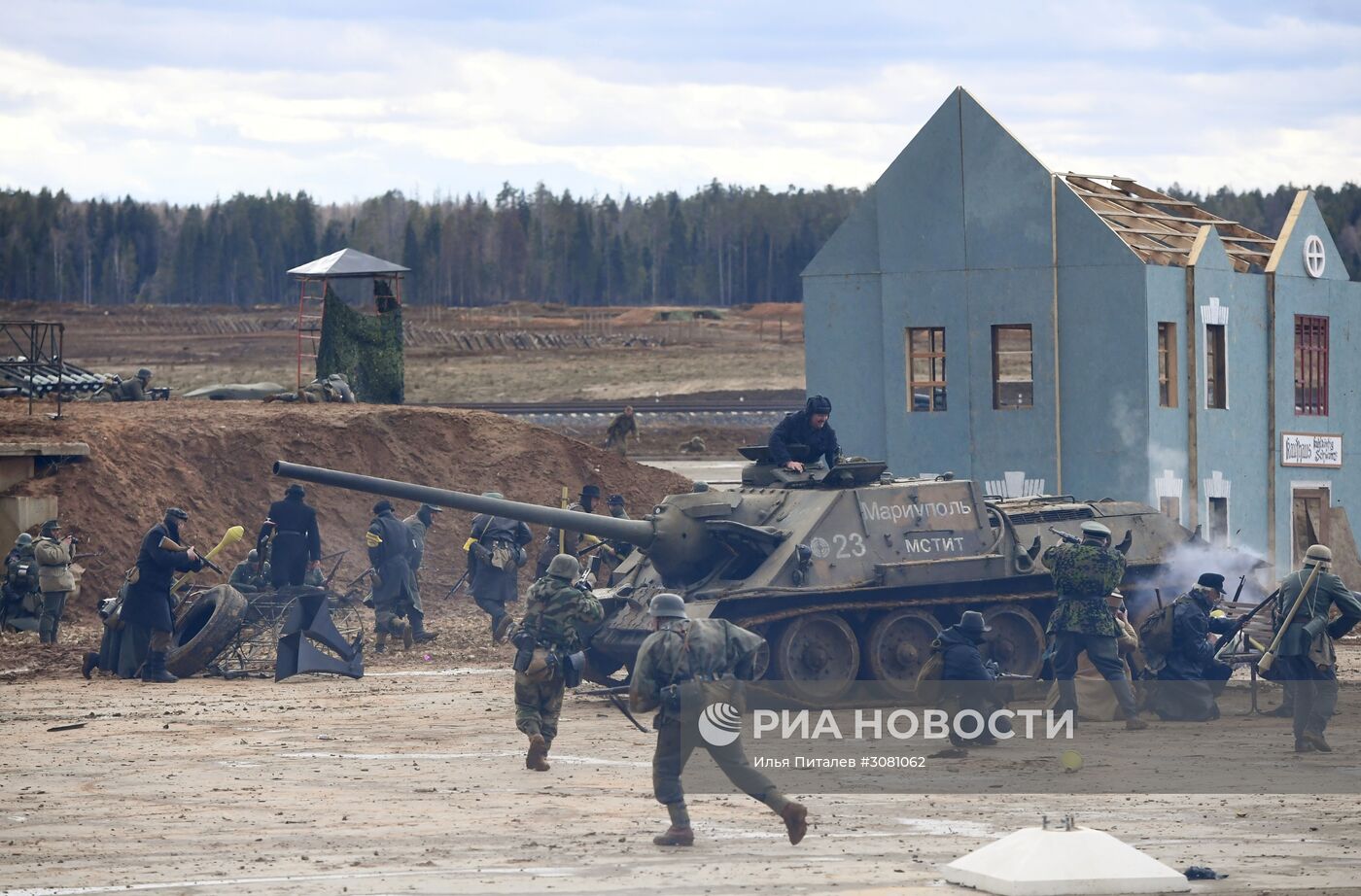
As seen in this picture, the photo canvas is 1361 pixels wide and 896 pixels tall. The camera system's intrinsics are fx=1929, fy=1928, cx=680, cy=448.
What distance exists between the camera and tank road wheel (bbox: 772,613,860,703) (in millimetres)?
16906

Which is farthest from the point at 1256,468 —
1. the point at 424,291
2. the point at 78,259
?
the point at 78,259

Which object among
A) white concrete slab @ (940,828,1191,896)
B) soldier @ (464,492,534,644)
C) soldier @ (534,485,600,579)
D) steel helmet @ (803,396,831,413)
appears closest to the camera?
white concrete slab @ (940,828,1191,896)

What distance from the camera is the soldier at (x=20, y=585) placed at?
69.6 feet

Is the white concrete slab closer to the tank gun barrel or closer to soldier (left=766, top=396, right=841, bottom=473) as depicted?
the tank gun barrel

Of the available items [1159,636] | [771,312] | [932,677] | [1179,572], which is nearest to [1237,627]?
[1159,636]

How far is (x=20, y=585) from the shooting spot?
2139cm

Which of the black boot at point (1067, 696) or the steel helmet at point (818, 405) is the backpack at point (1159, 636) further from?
the steel helmet at point (818, 405)

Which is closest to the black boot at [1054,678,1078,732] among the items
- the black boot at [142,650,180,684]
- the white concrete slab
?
the white concrete slab

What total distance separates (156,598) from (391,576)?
2969 mm

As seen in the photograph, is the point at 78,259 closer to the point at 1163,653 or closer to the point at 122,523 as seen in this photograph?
the point at 122,523

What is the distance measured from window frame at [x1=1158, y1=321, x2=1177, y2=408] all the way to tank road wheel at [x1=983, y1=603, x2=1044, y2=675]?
8608 mm

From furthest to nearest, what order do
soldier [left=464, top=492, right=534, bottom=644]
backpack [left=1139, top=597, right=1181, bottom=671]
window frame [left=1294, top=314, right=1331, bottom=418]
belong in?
window frame [left=1294, top=314, right=1331, bottom=418] < soldier [left=464, top=492, right=534, bottom=644] < backpack [left=1139, top=597, right=1181, bottom=671]

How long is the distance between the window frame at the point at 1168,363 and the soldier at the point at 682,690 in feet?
51.3

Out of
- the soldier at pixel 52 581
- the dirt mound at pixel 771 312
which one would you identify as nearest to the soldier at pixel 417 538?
the soldier at pixel 52 581
